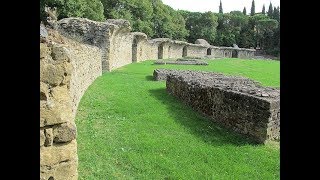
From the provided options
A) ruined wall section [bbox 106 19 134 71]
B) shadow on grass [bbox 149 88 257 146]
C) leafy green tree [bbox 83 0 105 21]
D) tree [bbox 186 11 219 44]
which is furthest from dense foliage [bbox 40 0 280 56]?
shadow on grass [bbox 149 88 257 146]

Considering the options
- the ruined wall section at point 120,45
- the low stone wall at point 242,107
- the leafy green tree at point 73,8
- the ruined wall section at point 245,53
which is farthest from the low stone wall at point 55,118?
the ruined wall section at point 245,53

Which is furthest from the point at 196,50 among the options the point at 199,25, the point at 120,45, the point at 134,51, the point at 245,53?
the point at 120,45

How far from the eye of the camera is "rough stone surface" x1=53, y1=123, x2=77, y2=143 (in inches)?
122

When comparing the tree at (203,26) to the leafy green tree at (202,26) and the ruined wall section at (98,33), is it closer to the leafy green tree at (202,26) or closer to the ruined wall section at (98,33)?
the leafy green tree at (202,26)

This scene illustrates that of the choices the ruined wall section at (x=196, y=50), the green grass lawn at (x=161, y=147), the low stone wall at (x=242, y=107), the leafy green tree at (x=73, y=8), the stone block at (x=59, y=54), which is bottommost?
the green grass lawn at (x=161, y=147)

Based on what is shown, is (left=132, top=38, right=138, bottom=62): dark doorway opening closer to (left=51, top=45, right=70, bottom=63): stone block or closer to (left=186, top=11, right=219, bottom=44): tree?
(left=51, top=45, right=70, bottom=63): stone block

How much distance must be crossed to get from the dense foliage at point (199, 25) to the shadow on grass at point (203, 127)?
100 ft

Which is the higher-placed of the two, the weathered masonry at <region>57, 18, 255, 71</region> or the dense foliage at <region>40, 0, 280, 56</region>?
the dense foliage at <region>40, 0, 280, 56</region>

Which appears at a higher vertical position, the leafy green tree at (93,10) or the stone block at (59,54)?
the leafy green tree at (93,10)

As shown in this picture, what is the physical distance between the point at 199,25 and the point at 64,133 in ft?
220

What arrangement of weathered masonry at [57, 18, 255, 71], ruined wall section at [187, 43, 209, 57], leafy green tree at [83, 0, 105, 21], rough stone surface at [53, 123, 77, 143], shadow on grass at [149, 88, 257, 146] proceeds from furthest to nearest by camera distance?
ruined wall section at [187, 43, 209, 57] < leafy green tree at [83, 0, 105, 21] < weathered masonry at [57, 18, 255, 71] < shadow on grass at [149, 88, 257, 146] < rough stone surface at [53, 123, 77, 143]

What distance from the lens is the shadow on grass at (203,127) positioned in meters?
6.70
